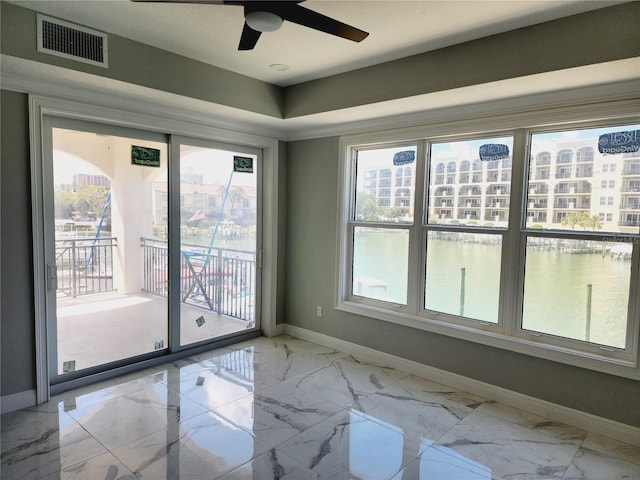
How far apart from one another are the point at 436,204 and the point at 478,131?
74 centimetres

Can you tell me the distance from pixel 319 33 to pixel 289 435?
2819 millimetres

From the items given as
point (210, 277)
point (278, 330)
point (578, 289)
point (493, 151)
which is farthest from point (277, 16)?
point (278, 330)

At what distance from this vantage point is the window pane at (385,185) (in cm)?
397

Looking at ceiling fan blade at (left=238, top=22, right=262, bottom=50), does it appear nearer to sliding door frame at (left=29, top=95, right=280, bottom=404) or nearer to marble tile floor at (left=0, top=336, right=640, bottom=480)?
sliding door frame at (left=29, top=95, right=280, bottom=404)

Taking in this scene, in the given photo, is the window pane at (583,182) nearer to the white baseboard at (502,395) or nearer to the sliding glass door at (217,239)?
the white baseboard at (502,395)

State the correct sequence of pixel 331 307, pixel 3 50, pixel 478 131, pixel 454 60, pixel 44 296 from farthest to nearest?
1. pixel 331 307
2. pixel 478 131
3. pixel 44 296
4. pixel 454 60
5. pixel 3 50

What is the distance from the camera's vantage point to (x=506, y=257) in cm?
332

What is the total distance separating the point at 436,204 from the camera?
378 centimetres

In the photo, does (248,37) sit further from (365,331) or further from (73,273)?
(365,331)

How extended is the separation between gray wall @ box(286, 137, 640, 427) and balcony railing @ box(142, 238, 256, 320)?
54 cm

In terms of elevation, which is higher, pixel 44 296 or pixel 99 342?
pixel 44 296

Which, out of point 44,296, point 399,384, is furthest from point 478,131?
point 44,296

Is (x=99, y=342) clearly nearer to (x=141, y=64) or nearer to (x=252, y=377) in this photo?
(x=252, y=377)

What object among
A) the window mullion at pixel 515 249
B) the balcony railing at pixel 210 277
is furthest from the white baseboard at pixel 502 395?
the balcony railing at pixel 210 277
